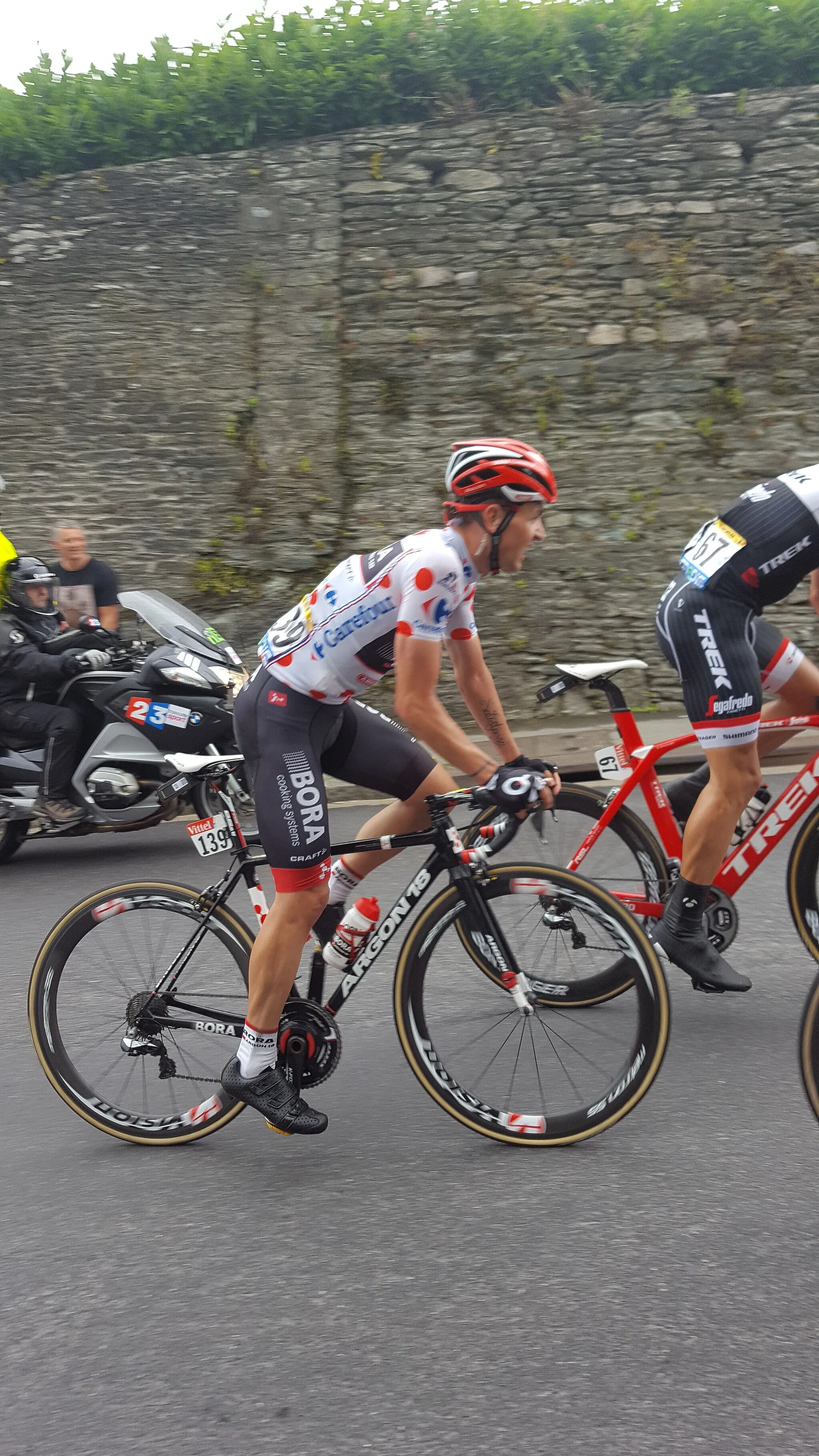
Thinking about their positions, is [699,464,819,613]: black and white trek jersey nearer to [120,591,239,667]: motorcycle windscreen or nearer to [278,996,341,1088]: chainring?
[278,996,341,1088]: chainring

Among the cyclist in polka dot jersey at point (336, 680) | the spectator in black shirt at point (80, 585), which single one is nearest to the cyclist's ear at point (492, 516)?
the cyclist in polka dot jersey at point (336, 680)

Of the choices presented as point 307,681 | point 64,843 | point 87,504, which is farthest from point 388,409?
point 307,681

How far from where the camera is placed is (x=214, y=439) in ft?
43.6

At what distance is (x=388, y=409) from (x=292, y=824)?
10397 mm

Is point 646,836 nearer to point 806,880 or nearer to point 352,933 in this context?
point 806,880

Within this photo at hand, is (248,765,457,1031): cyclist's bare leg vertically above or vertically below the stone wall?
below

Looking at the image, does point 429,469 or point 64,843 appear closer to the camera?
point 64,843

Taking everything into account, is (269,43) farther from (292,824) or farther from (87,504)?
(292,824)

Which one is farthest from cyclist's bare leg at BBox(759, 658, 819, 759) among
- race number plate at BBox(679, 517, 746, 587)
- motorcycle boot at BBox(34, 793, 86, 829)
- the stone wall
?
the stone wall

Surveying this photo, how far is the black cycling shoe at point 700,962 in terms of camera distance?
409 centimetres

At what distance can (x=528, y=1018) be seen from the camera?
11.5 ft

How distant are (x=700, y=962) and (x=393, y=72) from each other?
13.1 metres

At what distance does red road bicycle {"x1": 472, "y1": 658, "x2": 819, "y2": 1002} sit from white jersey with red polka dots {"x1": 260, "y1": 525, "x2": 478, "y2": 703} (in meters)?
0.99

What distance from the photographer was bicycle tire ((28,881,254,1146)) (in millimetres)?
3557
